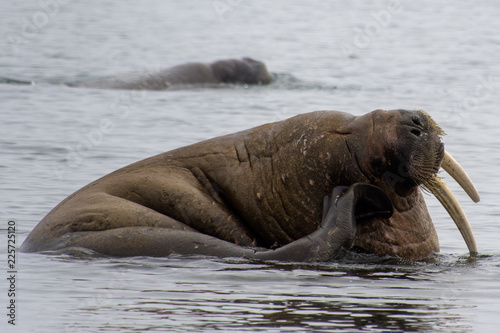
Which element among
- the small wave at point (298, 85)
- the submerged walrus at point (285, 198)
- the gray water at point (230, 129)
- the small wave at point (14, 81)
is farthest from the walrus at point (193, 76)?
the submerged walrus at point (285, 198)

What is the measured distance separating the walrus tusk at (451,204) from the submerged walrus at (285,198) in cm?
1

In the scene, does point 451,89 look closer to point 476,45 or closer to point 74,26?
point 476,45

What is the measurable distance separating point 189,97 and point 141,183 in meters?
14.2

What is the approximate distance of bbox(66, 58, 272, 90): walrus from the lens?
23906 mm

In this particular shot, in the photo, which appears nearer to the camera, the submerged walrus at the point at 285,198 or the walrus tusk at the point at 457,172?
the submerged walrus at the point at 285,198

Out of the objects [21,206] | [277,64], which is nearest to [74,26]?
[277,64]

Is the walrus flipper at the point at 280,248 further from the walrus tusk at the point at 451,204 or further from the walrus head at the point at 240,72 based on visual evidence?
the walrus head at the point at 240,72

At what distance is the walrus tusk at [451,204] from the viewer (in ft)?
28.3

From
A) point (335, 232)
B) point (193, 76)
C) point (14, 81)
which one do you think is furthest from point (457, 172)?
point (14, 81)

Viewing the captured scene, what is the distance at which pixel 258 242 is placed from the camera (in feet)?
28.7

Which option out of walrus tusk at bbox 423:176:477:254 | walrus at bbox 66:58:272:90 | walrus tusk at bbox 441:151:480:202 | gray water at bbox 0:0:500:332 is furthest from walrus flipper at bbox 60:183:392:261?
walrus at bbox 66:58:272:90

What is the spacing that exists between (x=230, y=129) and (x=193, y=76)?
6.87m

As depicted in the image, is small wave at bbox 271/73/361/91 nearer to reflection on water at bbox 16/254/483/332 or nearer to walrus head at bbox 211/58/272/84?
walrus head at bbox 211/58/272/84

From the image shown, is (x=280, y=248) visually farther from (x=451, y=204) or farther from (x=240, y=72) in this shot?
(x=240, y=72)
